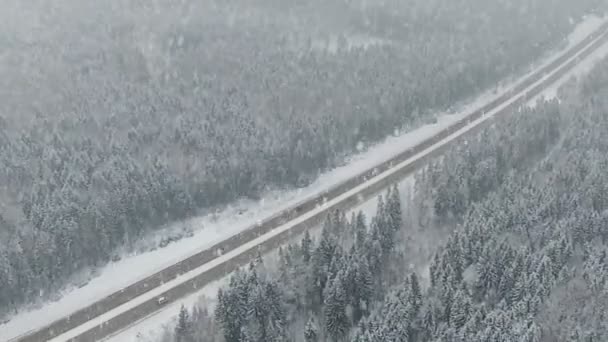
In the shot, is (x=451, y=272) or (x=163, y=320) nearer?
(x=451, y=272)

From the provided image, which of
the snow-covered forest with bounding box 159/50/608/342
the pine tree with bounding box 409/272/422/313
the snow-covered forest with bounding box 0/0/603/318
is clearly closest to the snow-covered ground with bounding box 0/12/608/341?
the snow-covered forest with bounding box 0/0/603/318

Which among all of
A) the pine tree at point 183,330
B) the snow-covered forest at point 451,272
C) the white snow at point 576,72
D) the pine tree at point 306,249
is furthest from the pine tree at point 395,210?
the white snow at point 576,72

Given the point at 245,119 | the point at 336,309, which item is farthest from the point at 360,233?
the point at 245,119

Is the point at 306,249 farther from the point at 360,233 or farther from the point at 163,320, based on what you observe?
the point at 163,320

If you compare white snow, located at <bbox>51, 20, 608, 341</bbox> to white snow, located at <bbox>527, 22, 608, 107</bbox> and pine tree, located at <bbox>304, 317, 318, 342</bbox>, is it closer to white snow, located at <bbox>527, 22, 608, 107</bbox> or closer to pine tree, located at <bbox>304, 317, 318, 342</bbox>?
pine tree, located at <bbox>304, 317, 318, 342</bbox>

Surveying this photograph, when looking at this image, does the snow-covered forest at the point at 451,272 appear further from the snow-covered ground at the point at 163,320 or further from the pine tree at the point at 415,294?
the snow-covered ground at the point at 163,320

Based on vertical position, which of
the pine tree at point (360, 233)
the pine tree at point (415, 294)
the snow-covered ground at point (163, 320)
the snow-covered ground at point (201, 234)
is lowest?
the snow-covered ground at point (163, 320)
